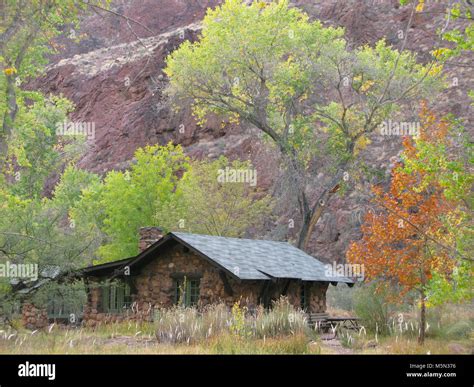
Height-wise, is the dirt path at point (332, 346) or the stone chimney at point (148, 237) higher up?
the stone chimney at point (148, 237)

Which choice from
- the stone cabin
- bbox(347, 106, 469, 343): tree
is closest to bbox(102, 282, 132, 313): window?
the stone cabin

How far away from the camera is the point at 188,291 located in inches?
920

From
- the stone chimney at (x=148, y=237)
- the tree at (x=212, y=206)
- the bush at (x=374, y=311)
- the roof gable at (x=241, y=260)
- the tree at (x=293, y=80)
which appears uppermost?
the tree at (x=293, y=80)

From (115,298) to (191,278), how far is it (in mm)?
3963

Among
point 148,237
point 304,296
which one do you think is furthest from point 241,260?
point 148,237

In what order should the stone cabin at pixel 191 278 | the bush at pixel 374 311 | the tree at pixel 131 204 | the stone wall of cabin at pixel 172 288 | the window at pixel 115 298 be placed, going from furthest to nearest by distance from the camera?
1. the tree at pixel 131 204
2. the window at pixel 115 298
3. the stone wall of cabin at pixel 172 288
4. the stone cabin at pixel 191 278
5. the bush at pixel 374 311

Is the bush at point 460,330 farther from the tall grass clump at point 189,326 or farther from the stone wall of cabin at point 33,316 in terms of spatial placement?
the stone wall of cabin at point 33,316

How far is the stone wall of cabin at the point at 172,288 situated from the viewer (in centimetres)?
2248

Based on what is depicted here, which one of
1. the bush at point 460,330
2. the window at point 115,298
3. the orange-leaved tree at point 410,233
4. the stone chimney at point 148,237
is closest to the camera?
the orange-leaved tree at point 410,233

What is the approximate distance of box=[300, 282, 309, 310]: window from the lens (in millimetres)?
25828

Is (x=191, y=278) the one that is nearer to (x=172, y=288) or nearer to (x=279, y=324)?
(x=172, y=288)

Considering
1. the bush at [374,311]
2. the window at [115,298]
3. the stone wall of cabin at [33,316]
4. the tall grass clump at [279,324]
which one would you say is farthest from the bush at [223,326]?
the stone wall of cabin at [33,316]

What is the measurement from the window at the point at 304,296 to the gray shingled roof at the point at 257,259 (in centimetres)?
77

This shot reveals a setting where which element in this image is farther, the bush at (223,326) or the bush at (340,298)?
the bush at (340,298)
